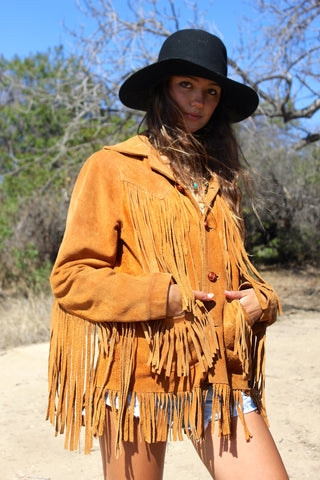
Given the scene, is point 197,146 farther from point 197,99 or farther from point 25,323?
point 25,323

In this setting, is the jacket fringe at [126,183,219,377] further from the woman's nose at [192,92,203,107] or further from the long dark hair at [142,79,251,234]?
the woman's nose at [192,92,203,107]

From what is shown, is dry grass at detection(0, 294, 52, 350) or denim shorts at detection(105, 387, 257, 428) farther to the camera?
dry grass at detection(0, 294, 52, 350)

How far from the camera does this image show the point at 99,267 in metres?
1.73

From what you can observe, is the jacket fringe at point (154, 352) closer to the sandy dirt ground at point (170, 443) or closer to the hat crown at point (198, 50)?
the hat crown at point (198, 50)

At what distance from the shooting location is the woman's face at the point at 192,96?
1997mm

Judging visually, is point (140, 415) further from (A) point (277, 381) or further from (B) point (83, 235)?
(A) point (277, 381)

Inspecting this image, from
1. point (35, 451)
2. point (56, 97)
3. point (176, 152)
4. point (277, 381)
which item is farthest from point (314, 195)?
point (176, 152)

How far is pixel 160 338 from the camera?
5.55 feet

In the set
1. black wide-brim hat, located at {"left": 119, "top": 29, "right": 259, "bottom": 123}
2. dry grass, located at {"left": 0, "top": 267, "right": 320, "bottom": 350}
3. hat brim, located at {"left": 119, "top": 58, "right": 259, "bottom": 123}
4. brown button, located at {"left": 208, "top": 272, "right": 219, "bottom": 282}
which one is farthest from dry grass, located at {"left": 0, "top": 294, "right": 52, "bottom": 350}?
brown button, located at {"left": 208, "top": 272, "right": 219, "bottom": 282}

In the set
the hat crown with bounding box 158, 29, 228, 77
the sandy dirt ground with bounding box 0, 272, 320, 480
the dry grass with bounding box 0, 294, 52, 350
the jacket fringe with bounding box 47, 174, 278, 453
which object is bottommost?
the sandy dirt ground with bounding box 0, 272, 320, 480

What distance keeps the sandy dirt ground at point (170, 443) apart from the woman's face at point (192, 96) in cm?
228

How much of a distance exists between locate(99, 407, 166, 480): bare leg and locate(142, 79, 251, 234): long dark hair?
34.0 inches

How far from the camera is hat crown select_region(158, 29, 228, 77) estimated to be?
194cm

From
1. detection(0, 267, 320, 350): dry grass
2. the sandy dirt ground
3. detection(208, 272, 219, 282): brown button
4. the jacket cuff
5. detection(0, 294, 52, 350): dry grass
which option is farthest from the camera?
detection(0, 267, 320, 350): dry grass
